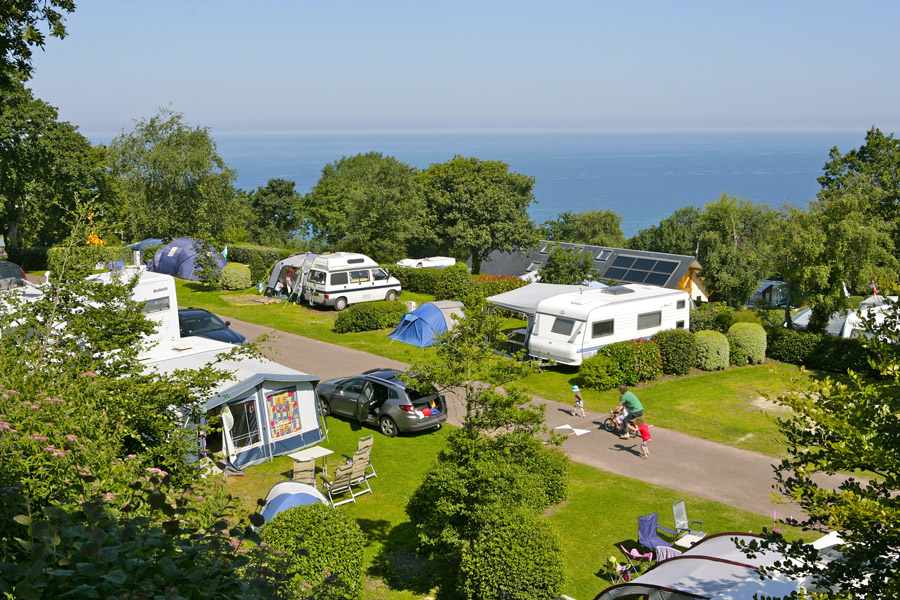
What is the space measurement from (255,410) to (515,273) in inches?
1118

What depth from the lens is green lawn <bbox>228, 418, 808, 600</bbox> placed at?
9133 millimetres

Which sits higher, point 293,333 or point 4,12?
point 4,12

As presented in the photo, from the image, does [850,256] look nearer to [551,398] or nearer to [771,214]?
[551,398]

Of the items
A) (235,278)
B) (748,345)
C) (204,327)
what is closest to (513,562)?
(204,327)

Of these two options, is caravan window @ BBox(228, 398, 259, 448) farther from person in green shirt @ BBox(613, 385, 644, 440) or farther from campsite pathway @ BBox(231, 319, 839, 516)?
person in green shirt @ BBox(613, 385, 644, 440)

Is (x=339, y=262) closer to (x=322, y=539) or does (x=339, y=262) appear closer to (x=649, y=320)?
(x=649, y=320)

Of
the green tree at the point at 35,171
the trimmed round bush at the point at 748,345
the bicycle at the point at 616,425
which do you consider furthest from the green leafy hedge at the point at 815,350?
the green tree at the point at 35,171

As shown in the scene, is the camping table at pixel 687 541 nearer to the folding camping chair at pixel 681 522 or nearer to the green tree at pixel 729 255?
the folding camping chair at pixel 681 522

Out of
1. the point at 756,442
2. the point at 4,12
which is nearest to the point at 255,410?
the point at 4,12

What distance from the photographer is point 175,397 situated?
815 cm

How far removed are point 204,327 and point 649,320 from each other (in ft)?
44.2

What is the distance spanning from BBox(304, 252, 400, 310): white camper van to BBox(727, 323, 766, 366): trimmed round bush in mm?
13385

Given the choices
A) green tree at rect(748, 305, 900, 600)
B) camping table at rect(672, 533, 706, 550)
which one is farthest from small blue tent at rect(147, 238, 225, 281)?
green tree at rect(748, 305, 900, 600)

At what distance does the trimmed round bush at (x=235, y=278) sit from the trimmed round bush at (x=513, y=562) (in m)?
26.0
